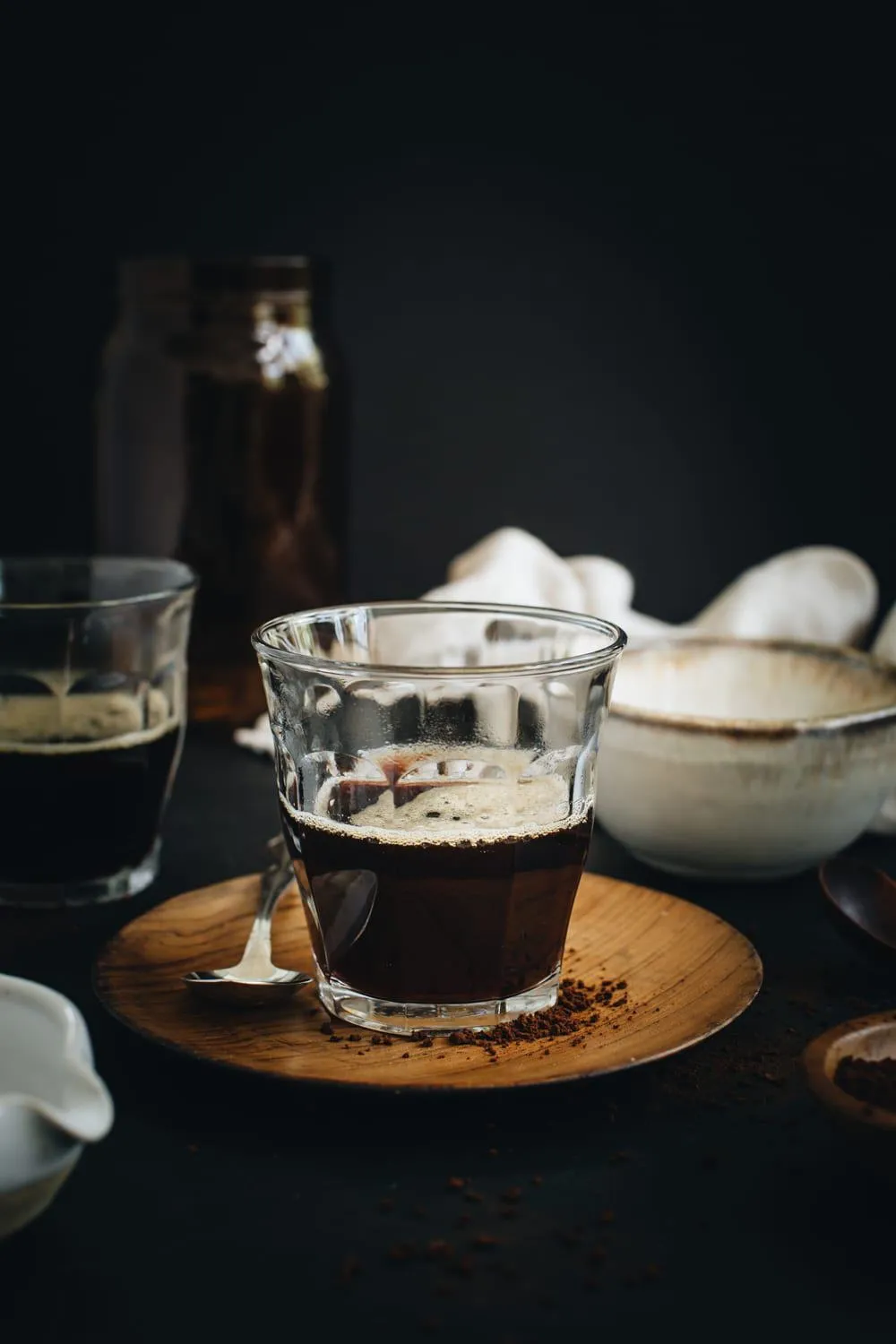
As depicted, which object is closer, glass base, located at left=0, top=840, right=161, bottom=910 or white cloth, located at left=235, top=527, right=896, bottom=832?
glass base, located at left=0, top=840, right=161, bottom=910

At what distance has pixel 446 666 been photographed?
0.96 meters

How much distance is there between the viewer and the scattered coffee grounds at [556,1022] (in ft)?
2.87

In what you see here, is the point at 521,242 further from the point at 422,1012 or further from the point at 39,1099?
the point at 39,1099

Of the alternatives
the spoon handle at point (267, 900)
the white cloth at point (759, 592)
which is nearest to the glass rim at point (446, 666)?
the spoon handle at point (267, 900)

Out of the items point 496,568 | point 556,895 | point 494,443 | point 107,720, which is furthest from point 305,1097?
point 494,443

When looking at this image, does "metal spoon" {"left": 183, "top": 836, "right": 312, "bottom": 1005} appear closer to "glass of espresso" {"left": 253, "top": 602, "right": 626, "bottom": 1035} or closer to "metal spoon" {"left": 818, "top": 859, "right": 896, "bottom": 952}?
"glass of espresso" {"left": 253, "top": 602, "right": 626, "bottom": 1035}

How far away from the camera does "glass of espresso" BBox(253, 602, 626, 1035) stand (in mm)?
897

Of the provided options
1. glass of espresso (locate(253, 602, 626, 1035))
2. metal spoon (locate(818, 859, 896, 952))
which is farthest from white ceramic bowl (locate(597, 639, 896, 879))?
glass of espresso (locate(253, 602, 626, 1035))

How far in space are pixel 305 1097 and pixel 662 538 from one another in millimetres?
1188

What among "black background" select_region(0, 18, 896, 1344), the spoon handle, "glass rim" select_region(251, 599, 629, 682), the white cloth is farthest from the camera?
"black background" select_region(0, 18, 896, 1344)

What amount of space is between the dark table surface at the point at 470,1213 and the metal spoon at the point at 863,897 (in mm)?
81

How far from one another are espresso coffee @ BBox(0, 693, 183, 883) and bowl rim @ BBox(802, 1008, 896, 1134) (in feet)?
1.81

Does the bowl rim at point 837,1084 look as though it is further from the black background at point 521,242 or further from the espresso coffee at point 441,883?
the black background at point 521,242

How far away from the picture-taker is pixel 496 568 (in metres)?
1.63
